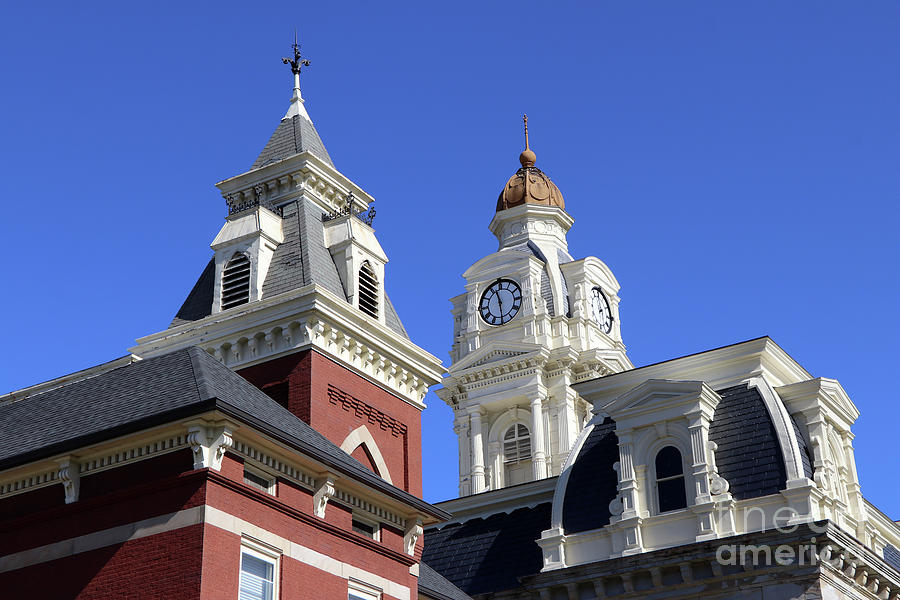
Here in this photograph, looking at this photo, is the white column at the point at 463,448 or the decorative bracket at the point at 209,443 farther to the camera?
the white column at the point at 463,448

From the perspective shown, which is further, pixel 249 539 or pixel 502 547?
pixel 502 547

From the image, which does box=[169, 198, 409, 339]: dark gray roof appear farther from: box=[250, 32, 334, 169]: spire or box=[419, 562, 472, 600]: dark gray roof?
box=[419, 562, 472, 600]: dark gray roof

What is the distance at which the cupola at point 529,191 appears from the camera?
68.8 metres

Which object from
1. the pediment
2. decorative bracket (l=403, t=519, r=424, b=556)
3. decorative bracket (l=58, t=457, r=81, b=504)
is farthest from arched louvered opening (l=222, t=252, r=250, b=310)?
the pediment

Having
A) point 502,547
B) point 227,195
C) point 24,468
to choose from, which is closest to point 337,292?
point 227,195

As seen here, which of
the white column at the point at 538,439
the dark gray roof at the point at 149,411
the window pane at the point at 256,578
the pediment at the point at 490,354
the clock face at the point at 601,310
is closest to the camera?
the window pane at the point at 256,578

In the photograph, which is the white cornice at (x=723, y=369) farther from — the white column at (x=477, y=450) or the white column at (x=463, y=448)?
the white column at (x=463, y=448)

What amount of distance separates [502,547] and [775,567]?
848 centimetres

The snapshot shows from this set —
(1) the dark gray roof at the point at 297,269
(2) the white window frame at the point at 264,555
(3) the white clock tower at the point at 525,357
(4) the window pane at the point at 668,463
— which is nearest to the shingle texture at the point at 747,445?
(4) the window pane at the point at 668,463

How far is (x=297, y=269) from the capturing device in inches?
1312

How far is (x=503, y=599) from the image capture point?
3194cm

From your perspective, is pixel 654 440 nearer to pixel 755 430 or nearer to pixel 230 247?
pixel 755 430

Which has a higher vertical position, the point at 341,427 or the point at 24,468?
the point at 341,427

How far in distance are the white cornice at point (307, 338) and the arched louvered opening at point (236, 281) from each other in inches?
35.7
